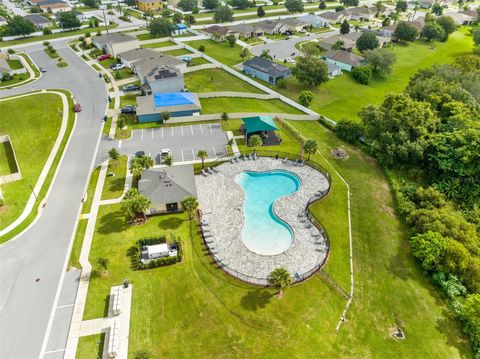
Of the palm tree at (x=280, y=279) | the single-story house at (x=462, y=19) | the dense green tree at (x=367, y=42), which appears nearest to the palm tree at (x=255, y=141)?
the palm tree at (x=280, y=279)

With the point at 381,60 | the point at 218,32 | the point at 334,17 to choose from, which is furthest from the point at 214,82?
the point at 334,17

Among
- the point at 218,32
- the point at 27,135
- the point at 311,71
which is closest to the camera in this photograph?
the point at 27,135

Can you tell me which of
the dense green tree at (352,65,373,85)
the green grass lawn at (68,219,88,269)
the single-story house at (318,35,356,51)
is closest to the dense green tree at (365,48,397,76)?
the dense green tree at (352,65,373,85)

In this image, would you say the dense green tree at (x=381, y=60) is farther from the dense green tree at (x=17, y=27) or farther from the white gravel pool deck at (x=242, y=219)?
the dense green tree at (x=17, y=27)

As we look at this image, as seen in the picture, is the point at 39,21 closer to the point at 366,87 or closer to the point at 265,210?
the point at 366,87

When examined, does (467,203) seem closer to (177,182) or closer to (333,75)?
(177,182)

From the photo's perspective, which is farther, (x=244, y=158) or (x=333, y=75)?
(x=333, y=75)

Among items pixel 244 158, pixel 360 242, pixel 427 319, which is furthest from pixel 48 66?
pixel 427 319
